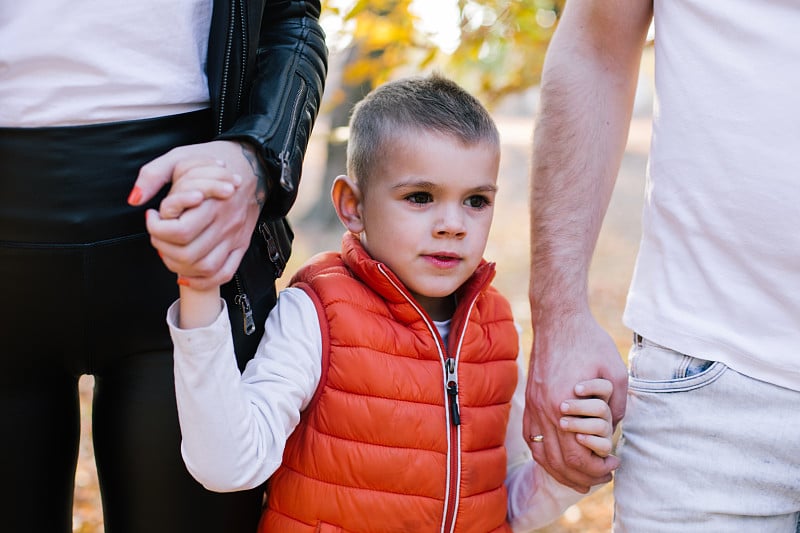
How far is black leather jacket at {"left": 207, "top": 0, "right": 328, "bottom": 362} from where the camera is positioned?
1.63 metres

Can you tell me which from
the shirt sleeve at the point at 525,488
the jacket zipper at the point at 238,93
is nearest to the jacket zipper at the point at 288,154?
the jacket zipper at the point at 238,93

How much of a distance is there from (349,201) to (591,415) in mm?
806

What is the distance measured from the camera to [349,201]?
7.00 feet

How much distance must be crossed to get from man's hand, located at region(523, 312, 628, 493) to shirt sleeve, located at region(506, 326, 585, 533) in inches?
5.9

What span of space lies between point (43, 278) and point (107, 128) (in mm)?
317

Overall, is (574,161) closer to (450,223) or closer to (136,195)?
(450,223)

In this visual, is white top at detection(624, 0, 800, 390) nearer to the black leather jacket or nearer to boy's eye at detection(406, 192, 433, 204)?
boy's eye at detection(406, 192, 433, 204)

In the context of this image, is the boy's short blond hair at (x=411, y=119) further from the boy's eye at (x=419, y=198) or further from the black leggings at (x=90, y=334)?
the black leggings at (x=90, y=334)

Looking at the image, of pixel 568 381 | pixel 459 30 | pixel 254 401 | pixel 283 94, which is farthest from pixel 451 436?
pixel 459 30

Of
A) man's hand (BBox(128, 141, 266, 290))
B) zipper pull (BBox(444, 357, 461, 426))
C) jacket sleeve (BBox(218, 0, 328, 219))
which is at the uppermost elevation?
jacket sleeve (BBox(218, 0, 328, 219))

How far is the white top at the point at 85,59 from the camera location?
60.3 inches

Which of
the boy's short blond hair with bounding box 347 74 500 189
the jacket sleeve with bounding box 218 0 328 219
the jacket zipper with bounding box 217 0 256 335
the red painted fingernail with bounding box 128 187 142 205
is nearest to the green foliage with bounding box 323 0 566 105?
the boy's short blond hair with bounding box 347 74 500 189

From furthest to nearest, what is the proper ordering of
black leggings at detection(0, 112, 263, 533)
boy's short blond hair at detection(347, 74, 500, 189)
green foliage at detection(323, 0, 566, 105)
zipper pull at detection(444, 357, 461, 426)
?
green foliage at detection(323, 0, 566, 105)
boy's short blond hair at detection(347, 74, 500, 189)
zipper pull at detection(444, 357, 461, 426)
black leggings at detection(0, 112, 263, 533)

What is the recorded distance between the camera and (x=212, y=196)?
1.40m
